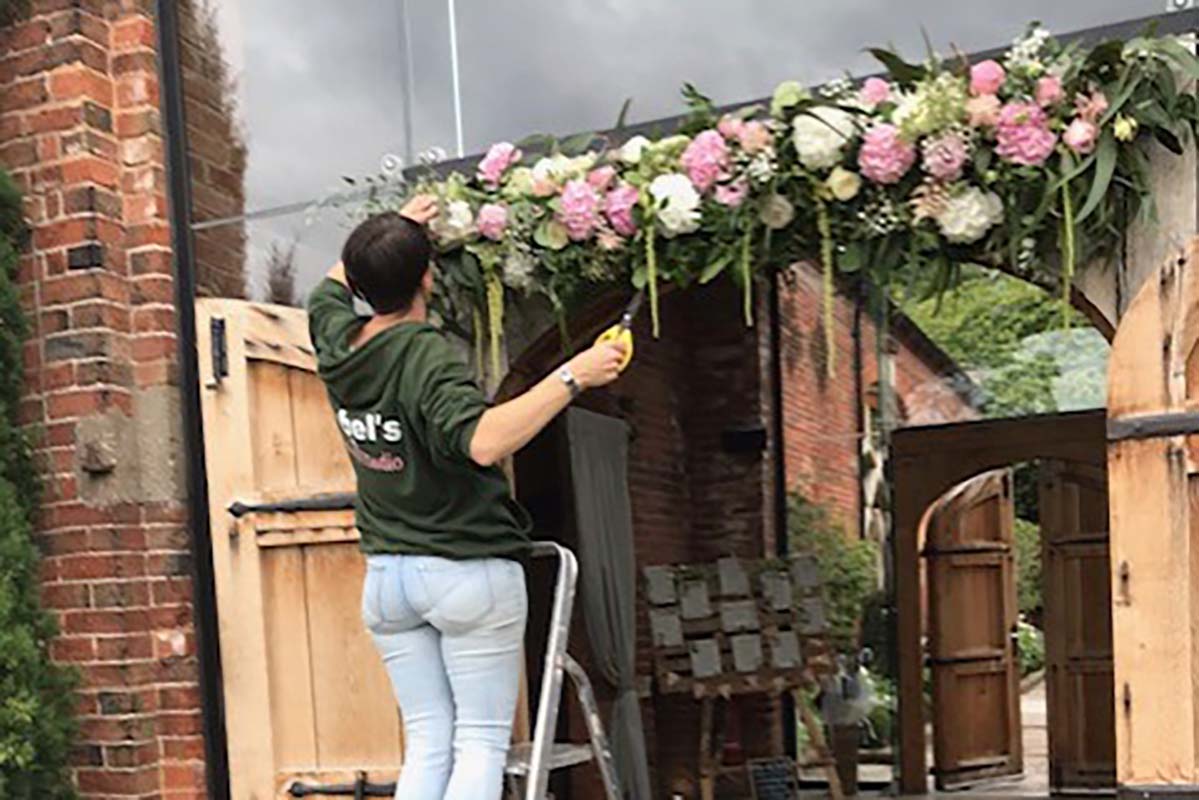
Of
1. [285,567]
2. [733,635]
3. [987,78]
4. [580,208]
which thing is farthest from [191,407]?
[733,635]

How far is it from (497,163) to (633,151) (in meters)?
0.36

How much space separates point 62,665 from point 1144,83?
308cm

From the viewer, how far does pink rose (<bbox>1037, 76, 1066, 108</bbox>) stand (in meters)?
2.66

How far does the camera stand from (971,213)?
274 cm

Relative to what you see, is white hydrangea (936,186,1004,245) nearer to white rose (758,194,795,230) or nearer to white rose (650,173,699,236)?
white rose (758,194,795,230)

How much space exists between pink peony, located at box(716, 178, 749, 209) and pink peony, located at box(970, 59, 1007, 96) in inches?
20.6

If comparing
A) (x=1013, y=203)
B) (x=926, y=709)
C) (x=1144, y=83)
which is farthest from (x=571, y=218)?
(x=926, y=709)

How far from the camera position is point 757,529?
7.37 m

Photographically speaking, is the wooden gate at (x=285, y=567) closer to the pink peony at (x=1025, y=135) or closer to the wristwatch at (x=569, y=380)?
the wristwatch at (x=569, y=380)

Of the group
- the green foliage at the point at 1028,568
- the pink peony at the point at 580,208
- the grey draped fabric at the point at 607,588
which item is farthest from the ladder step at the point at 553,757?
the green foliage at the point at 1028,568

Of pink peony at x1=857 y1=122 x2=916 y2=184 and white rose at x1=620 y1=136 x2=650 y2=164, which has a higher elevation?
white rose at x1=620 y1=136 x2=650 y2=164

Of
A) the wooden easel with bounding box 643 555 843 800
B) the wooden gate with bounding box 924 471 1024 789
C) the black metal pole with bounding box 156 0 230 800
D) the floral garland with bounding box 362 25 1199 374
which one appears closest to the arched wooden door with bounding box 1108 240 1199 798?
the floral garland with bounding box 362 25 1199 374

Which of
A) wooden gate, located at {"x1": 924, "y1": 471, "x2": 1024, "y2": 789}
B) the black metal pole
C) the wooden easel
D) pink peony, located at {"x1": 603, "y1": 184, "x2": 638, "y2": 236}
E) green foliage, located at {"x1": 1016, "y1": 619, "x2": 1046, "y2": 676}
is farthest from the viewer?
green foliage, located at {"x1": 1016, "y1": 619, "x2": 1046, "y2": 676}

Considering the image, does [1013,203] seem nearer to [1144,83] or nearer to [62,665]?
[1144,83]
